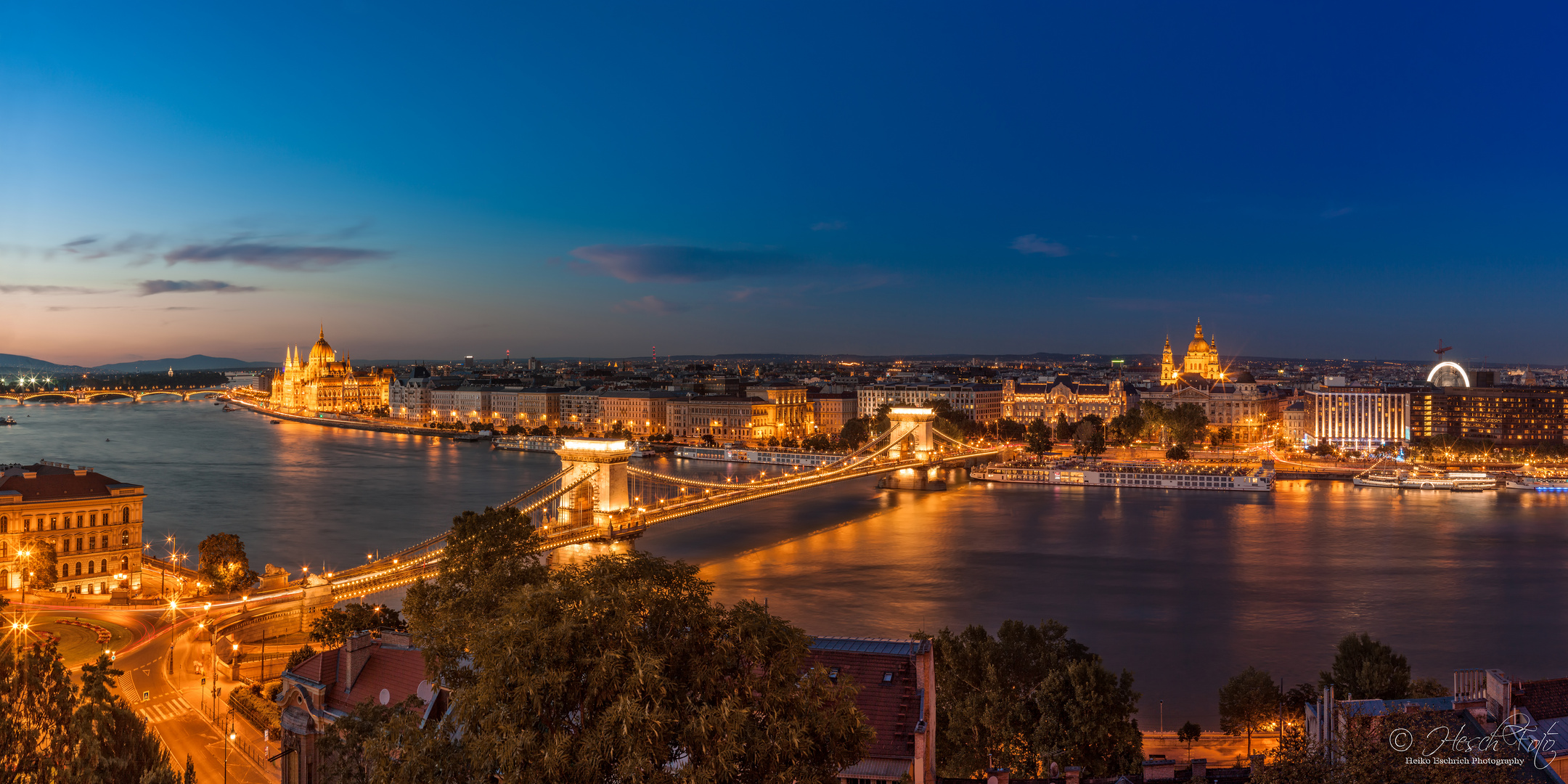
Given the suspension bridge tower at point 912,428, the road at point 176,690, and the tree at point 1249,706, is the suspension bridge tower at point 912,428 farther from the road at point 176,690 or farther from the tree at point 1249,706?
the road at point 176,690

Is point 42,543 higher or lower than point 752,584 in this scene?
higher

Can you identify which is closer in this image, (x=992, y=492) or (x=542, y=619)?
(x=542, y=619)

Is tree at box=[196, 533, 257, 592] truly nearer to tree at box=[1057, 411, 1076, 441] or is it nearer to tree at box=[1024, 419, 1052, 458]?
tree at box=[1024, 419, 1052, 458]

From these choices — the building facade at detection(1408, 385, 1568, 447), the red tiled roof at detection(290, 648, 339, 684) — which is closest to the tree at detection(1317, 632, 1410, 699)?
the red tiled roof at detection(290, 648, 339, 684)

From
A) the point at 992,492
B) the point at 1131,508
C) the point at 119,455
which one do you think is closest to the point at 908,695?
the point at 1131,508

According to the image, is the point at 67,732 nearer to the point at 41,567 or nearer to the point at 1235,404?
the point at 41,567

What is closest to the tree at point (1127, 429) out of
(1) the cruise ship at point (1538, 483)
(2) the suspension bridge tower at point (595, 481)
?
(1) the cruise ship at point (1538, 483)

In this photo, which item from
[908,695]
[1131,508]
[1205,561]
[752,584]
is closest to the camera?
[908,695]

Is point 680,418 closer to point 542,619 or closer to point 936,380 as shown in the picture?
point 936,380
